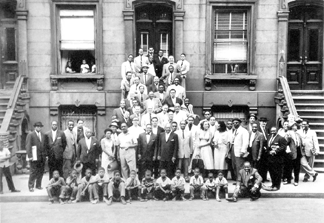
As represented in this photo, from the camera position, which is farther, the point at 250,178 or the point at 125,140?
the point at 125,140

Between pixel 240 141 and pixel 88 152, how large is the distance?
416cm

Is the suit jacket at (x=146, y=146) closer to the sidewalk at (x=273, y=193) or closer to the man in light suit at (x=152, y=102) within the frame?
the man in light suit at (x=152, y=102)

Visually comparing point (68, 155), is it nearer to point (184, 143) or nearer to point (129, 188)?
point (129, 188)

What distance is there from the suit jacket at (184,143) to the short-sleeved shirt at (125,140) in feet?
4.17

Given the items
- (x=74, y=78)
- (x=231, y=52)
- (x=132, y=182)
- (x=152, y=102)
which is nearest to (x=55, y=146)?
(x=132, y=182)

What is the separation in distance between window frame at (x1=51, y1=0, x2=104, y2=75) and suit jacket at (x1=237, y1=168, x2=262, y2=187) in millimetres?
7199

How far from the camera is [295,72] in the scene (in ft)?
54.6

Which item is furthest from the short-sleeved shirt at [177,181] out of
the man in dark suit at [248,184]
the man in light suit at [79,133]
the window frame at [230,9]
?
the window frame at [230,9]

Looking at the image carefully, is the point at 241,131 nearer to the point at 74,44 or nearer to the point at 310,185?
the point at 310,185

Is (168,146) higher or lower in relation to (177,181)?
higher

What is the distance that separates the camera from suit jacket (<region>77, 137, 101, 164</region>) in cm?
1141

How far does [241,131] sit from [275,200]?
6.79 ft

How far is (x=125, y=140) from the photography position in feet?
37.8

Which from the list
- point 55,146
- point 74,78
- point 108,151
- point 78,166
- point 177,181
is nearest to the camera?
point 177,181
